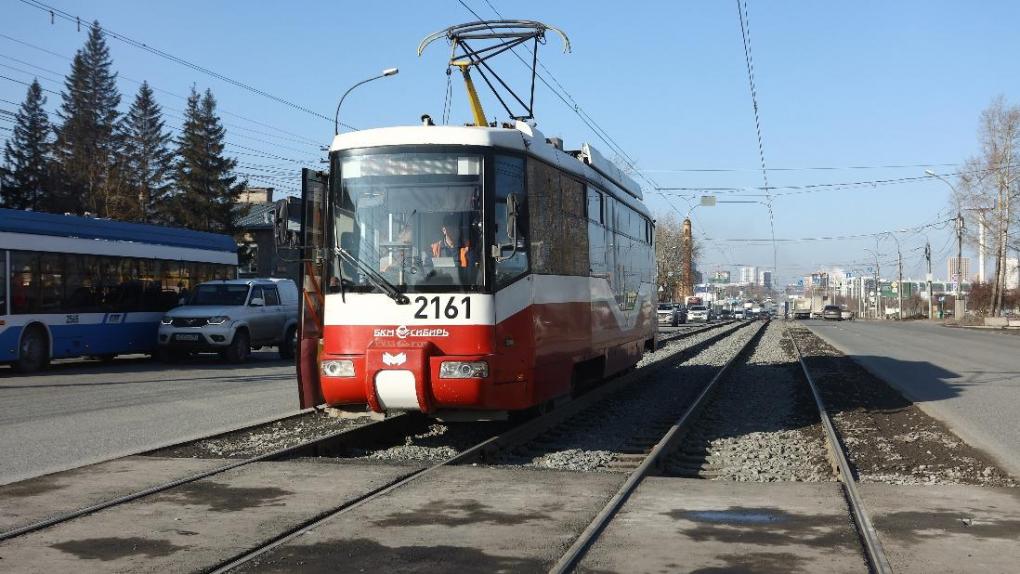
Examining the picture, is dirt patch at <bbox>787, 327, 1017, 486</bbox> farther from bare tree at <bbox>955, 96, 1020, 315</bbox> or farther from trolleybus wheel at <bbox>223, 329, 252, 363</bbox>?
bare tree at <bbox>955, 96, 1020, 315</bbox>

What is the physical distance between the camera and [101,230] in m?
22.8

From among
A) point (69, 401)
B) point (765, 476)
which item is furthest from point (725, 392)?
point (69, 401)

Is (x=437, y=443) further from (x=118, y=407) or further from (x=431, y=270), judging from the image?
(x=118, y=407)

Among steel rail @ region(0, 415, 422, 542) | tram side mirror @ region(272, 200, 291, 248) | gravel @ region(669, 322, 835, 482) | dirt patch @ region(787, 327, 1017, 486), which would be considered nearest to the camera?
steel rail @ region(0, 415, 422, 542)

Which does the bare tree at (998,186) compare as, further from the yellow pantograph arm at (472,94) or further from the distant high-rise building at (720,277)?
the distant high-rise building at (720,277)

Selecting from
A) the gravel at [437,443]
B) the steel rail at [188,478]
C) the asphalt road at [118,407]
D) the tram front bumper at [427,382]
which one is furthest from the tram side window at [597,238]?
the asphalt road at [118,407]

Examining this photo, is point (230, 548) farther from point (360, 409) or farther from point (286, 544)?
point (360, 409)

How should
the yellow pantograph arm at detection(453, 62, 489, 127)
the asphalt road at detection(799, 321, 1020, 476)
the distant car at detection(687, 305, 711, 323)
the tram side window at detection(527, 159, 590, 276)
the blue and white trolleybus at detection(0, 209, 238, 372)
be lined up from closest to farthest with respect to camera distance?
the tram side window at detection(527, 159, 590, 276), the asphalt road at detection(799, 321, 1020, 476), the yellow pantograph arm at detection(453, 62, 489, 127), the blue and white trolleybus at detection(0, 209, 238, 372), the distant car at detection(687, 305, 711, 323)

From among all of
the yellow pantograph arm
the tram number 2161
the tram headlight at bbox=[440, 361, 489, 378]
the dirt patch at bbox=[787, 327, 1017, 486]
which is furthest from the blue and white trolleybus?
the dirt patch at bbox=[787, 327, 1017, 486]

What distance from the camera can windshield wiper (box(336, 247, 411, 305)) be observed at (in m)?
10.2

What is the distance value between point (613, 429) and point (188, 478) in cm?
570

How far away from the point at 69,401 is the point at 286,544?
34.7 feet

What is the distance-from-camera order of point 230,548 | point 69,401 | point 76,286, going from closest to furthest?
point 230,548 < point 69,401 < point 76,286

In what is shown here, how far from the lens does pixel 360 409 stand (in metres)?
10.8
